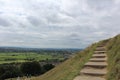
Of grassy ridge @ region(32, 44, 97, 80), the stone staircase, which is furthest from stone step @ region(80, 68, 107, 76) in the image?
grassy ridge @ region(32, 44, 97, 80)

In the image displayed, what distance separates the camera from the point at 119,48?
11.2m

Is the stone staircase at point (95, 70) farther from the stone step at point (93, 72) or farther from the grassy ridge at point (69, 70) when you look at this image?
the grassy ridge at point (69, 70)

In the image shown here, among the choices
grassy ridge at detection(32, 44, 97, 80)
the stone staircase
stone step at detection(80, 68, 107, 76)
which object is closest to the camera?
the stone staircase

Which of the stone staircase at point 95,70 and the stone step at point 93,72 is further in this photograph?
the stone step at point 93,72

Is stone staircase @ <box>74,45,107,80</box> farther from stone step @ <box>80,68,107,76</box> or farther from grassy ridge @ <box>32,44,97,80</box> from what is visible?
grassy ridge @ <box>32,44,97,80</box>

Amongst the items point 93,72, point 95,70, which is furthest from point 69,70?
point 93,72

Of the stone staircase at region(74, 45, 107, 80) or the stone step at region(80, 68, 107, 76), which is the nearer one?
the stone staircase at region(74, 45, 107, 80)

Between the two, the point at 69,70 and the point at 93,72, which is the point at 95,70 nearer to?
the point at 93,72

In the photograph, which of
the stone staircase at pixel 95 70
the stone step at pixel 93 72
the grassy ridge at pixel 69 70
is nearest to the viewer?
the stone staircase at pixel 95 70

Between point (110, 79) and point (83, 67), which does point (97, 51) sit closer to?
point (83, 67)

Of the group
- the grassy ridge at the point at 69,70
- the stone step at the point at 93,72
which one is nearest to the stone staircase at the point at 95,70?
the stone step at the point at 93,72

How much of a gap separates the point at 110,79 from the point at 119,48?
3112 millimetres

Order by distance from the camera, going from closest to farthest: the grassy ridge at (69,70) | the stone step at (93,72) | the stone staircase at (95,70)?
the stone staircase at (95,70)
the stone step at (93,72)
the grassy ridge at (69,70)

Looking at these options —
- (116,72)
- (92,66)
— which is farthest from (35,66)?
(116,72)
